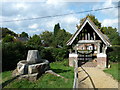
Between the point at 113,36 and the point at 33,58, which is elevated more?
the point at 113,36

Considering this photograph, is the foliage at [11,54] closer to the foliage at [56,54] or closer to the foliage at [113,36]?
the foliage at [56,54]

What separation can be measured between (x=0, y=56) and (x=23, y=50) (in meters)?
2.88

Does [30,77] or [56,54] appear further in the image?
[56,54]

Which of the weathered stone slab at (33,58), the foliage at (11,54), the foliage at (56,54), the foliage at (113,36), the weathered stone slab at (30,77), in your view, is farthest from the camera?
the foliage at (113,36)

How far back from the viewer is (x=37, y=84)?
7.57 m

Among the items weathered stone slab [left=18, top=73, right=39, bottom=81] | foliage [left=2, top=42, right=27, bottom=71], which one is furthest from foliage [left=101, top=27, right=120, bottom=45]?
weathered stone slab [left=18, top=73, right=39, bottom=81]

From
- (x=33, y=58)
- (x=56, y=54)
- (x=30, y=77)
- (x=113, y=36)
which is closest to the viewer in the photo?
(x=30, y=77)

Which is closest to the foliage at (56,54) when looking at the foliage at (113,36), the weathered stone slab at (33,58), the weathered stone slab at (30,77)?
the weathered stone slab at (33,58)

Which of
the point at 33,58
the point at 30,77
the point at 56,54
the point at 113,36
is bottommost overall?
the point at 30,77

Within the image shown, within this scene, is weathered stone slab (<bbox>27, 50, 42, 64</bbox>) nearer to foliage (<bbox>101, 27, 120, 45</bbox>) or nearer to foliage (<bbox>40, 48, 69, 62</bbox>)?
foliage (<bbox>40, 48, 69, 62</bbox>)

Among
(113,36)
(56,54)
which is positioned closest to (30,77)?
(56,54)

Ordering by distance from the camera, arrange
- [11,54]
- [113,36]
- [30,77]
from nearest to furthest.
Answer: [30,77] < [11,54] < [113,36]

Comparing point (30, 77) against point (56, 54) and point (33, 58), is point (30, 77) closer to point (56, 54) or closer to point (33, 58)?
point (33, 58)

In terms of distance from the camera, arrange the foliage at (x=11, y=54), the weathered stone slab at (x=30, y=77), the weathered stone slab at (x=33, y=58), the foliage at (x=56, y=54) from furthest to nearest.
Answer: the foliage at (x=56, y=54)
the foliage at (x=11, y=54)
the weathered stone slab at (x=33, y=58)
the weathered stone slab at (x=30, y=77)
